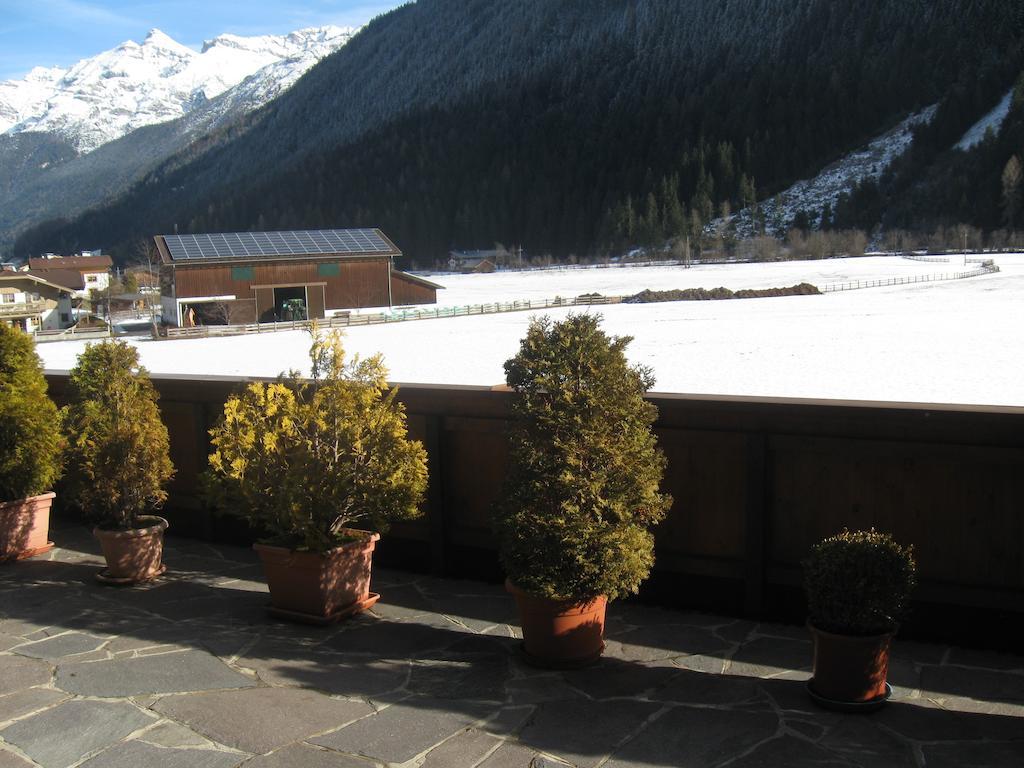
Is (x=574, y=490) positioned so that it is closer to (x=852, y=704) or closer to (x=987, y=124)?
(x=852, y=704)

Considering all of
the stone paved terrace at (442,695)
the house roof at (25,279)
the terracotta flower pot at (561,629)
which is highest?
the house roof at (25,279)

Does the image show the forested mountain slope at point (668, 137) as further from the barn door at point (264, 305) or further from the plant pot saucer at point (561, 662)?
the plant pot saucer at point (561, 662)

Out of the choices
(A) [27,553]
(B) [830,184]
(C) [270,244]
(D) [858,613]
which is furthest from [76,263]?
(D) [858,613]

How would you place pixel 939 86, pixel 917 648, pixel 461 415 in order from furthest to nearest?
pixel 939 86 → pixel 461 415 → pixel 917 648

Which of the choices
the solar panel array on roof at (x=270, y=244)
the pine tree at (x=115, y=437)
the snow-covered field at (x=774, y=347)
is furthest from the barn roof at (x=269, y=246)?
the pine tree at (x=115, y=437)

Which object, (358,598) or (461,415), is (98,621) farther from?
(461,415)

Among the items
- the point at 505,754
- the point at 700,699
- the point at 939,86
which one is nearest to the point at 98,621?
the point at 505,754

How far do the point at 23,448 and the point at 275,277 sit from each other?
47.4 meters

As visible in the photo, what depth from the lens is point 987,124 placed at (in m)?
134

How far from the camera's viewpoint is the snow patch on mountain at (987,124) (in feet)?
425

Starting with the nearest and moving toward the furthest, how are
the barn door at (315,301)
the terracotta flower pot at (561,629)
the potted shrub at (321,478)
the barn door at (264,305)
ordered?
the terracotta flower pot at (561,629)
the potted shrub at (321,478)
the barn door at (264,305)
the barn door at (315,301)

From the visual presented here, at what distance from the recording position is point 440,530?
Answer: 6.38m

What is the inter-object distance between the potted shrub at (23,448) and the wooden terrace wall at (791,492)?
2.94m

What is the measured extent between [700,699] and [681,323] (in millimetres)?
29685
